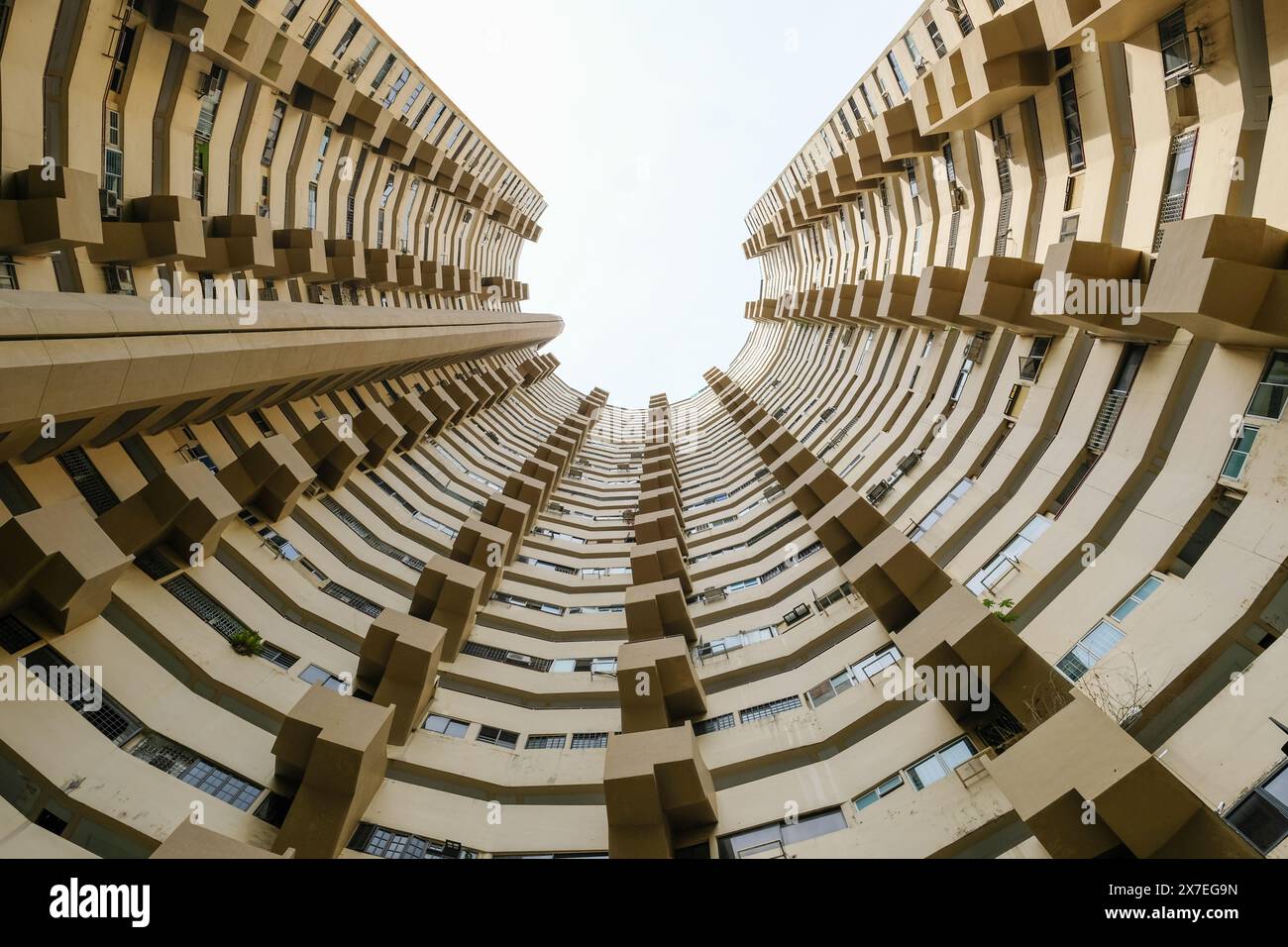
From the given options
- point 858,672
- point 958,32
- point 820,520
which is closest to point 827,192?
point 958,32

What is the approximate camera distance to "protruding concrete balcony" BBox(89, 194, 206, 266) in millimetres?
14852

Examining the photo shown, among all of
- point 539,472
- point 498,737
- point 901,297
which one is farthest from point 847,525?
point 539,472

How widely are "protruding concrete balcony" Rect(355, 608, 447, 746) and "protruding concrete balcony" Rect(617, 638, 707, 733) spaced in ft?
16.5

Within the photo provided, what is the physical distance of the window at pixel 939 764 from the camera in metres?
11.6

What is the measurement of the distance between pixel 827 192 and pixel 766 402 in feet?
51.0

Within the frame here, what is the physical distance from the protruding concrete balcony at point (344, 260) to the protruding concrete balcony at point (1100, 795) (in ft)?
92.6

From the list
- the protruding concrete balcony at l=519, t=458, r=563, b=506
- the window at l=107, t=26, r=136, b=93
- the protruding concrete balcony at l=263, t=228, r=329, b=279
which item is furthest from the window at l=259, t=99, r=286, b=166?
the protruding concrete balcony at l=519, t=458, r=563, b=506

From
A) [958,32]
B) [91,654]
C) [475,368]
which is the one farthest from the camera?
[475,368]

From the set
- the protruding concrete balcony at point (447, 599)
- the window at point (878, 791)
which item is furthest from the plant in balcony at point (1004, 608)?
the protruding concrete balcony at point (447, 599)

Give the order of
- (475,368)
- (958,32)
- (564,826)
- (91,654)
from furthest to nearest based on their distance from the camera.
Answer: (475,368), (958,32), (564,826), (91,654)

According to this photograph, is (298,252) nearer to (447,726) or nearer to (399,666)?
(399,666)

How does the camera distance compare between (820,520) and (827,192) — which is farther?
(827,192)
